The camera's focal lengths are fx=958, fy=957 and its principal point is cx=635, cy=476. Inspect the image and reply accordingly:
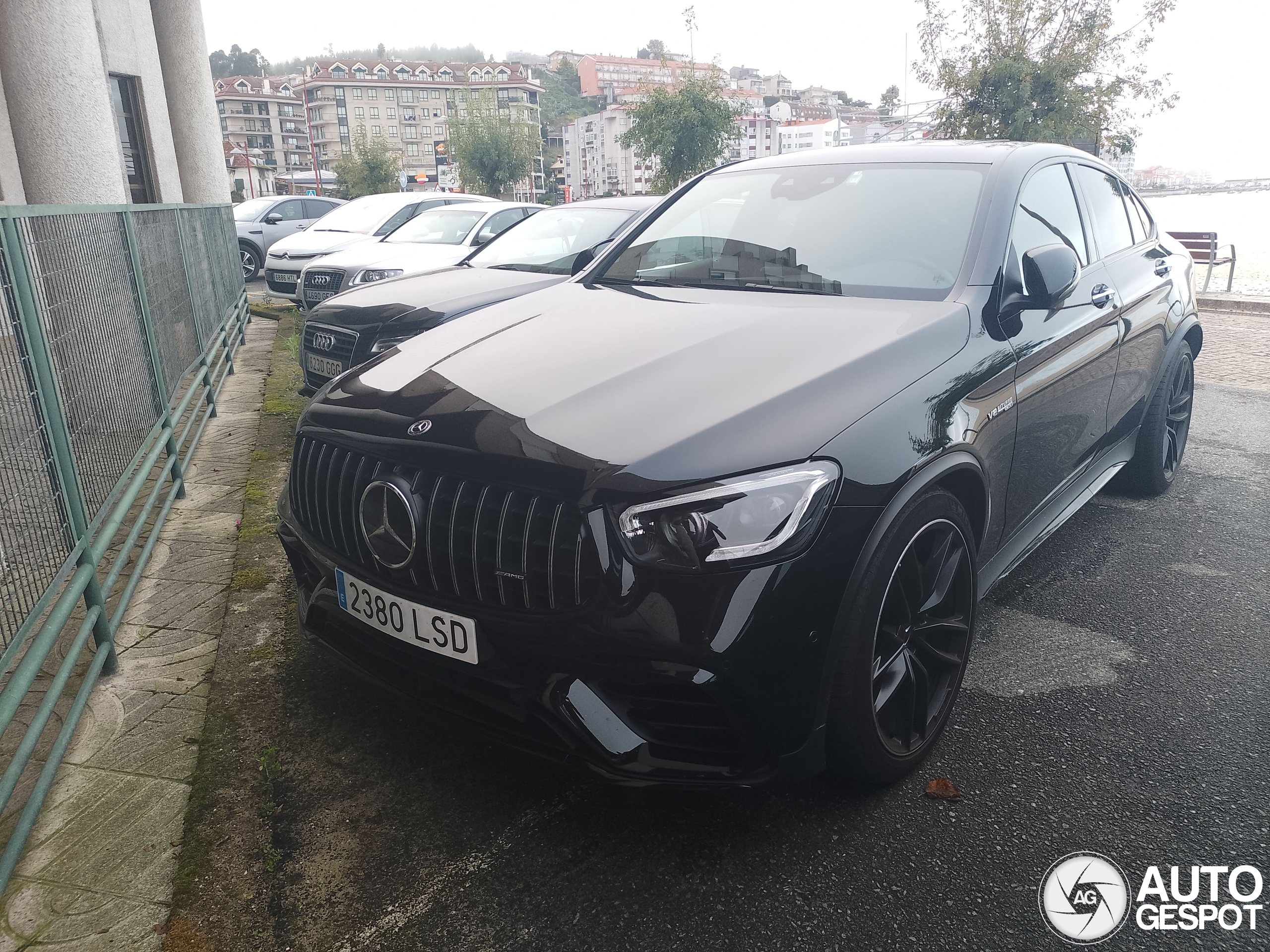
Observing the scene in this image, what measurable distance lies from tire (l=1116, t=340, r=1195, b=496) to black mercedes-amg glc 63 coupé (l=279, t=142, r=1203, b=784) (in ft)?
3.80

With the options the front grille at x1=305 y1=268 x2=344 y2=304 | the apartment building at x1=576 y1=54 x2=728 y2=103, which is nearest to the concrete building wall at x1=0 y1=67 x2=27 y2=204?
the front grille at x1=305 y1=268 x2=344 y2=304

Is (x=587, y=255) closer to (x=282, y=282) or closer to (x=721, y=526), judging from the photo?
(x=721, y=526)

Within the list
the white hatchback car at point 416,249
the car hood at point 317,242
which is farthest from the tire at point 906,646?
the car hood at point 317,242

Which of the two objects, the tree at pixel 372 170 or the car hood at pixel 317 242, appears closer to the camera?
the car hood at pixel 317 242

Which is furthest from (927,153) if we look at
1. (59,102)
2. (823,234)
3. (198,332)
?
(59,102)

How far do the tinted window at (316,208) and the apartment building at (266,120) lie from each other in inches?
5258

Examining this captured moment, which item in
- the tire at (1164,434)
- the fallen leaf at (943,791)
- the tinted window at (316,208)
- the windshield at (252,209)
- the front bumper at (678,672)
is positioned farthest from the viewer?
the tinted window at (316,208)

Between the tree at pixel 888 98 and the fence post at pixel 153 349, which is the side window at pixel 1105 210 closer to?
the fence post at pixel 153 349

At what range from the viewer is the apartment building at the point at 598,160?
142 metres

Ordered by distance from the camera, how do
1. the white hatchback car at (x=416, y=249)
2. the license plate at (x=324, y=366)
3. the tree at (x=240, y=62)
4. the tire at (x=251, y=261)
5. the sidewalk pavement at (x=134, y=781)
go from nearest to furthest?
the sidewalk pavement at (x=134, y=781), the license plate at (x=324, y=366), the white hatchback car at (x=416, y=249), the tire at (x=251, y=261), the tree at (x=240, y=62)

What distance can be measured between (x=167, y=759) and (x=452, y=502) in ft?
4.05

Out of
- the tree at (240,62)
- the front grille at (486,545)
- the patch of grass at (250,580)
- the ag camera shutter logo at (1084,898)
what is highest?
the tree at (240,62)

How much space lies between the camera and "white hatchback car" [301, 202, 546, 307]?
888 cm

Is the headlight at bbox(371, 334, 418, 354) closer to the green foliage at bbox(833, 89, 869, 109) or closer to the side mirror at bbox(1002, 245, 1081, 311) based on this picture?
the side mirror at bbox(1002, 245, 1081, 311)
